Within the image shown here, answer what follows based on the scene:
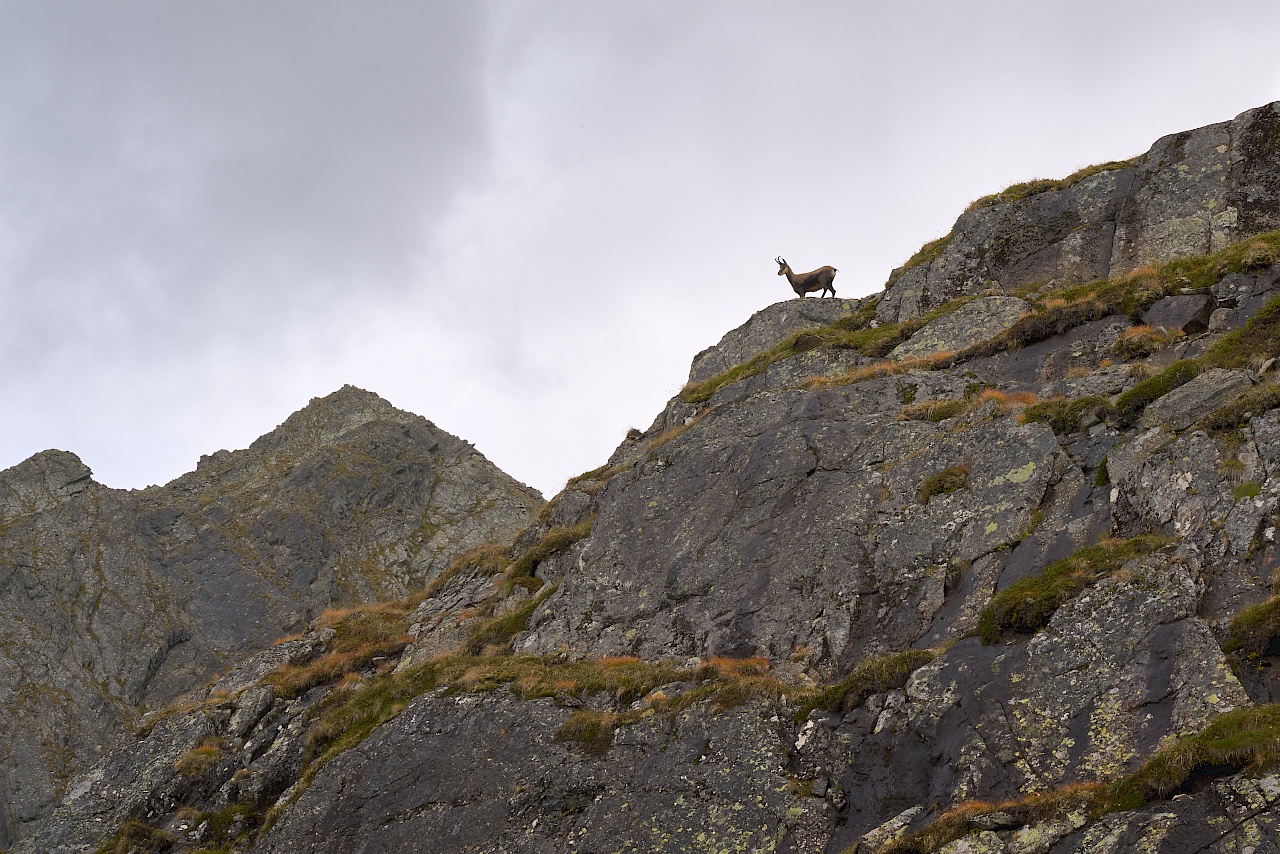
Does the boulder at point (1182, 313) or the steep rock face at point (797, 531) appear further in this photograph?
the boulder at point (1182, 313)

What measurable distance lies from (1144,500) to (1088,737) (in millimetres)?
6583

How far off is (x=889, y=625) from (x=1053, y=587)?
441 cm

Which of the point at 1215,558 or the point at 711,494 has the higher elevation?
the point at 711,494

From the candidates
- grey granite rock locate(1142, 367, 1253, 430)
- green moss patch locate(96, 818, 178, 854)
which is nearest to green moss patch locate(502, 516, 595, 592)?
green moss patch locate(96, 818, 178, 854)

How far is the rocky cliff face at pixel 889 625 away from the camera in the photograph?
1587 cm

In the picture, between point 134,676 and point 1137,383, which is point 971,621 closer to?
point 1137,383

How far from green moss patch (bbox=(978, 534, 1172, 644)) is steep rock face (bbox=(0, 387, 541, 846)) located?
2038 inches

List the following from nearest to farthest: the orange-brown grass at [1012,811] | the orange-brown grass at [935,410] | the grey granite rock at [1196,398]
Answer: the orange-brown grass at [1012,811]
the grey granite rock at [1196,398]
the orange-brown grass at [935,410]

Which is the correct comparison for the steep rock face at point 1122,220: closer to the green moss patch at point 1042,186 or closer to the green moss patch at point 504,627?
the green moss patch at point 1042,186

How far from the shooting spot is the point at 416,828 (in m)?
21.6

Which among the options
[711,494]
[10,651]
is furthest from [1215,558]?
[10,651]

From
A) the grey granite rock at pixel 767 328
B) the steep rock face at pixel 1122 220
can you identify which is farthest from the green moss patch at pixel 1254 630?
the grey granite rock at pixel 767 328

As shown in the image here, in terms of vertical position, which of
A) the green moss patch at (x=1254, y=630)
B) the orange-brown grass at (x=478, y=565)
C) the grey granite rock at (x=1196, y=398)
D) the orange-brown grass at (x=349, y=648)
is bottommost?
the green moss patch at (x=1254, y=630)

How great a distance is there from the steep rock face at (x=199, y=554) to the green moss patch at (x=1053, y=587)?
51753mm
